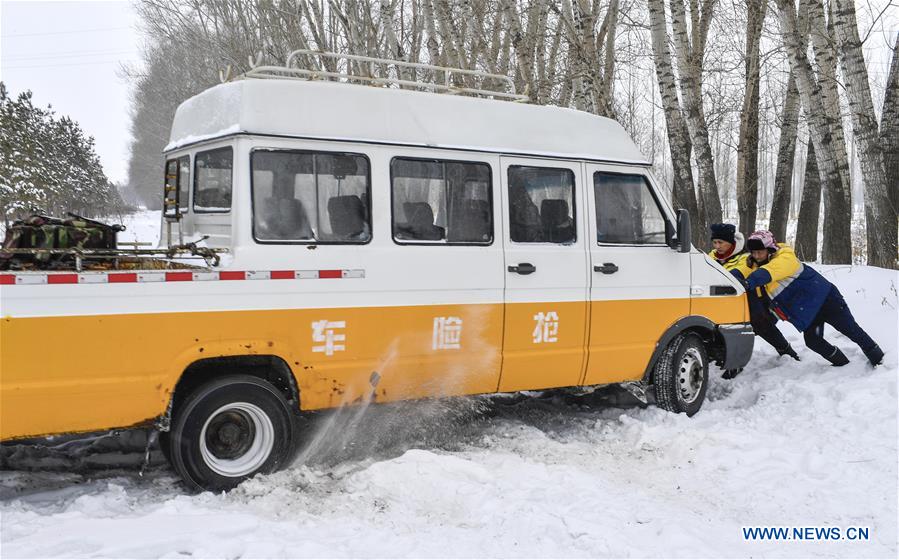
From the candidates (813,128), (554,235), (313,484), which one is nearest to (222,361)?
(313,484)

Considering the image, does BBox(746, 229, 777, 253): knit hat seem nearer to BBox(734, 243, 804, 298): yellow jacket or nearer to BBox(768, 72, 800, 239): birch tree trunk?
BBox(734, 243, 804, 298): yellow jacket

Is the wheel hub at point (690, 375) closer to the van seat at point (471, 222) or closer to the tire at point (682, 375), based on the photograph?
the tire at point (682, 375)

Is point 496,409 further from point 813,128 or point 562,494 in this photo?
point 813,128

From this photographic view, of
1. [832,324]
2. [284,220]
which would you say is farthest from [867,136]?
[284,220]

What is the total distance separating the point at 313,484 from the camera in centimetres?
491

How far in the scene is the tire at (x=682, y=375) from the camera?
21.7 ft

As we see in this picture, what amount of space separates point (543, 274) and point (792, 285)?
3096 mm

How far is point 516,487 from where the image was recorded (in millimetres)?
4852

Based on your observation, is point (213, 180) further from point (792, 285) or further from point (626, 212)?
point (792, 285)

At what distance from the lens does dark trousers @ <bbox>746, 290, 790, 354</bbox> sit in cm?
769

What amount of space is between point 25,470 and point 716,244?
6.74 m

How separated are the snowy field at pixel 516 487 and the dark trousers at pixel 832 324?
0.34 metres

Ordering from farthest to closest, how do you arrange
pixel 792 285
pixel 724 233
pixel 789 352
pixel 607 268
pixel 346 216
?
1. pixel 724 233
2. pixel 789 352
3. pixel 792 285
4. pixel 607 268
5. pixel 346 216

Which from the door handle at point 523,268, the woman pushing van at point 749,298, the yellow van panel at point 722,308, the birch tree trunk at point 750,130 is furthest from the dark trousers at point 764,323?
the birch tree trunk at point 750,130
